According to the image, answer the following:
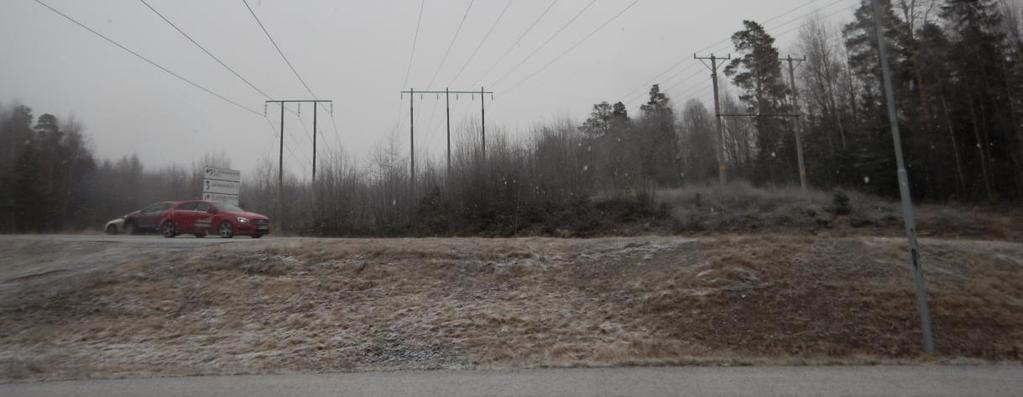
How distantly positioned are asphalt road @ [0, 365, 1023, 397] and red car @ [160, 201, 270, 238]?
610 inches

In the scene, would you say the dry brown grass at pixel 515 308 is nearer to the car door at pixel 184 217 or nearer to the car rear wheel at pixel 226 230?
the car rear wheel at pixel 226 230

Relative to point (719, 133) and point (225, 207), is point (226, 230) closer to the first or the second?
point (225, 207)

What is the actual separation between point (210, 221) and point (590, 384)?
2068 cm

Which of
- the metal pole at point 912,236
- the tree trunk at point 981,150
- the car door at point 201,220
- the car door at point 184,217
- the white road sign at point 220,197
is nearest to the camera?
the metal pole at point 912,236

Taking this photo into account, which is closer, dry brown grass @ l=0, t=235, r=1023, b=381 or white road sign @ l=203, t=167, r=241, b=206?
dry brown grass @ l=0, t=235, r=1023, b=381

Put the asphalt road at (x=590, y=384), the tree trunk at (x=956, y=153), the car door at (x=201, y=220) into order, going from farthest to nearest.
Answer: the tree trunk at (x=956, y=153)
the car door at (x=201, y=220)
the asphalt road at (x=590, y=384)

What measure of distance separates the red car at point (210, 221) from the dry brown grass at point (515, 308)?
7791mm

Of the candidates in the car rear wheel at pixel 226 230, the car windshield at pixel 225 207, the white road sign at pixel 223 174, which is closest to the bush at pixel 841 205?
the car rear wheel at pixel 226 230

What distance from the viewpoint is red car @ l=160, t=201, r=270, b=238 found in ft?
71.7

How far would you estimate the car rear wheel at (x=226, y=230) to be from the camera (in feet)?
71.6

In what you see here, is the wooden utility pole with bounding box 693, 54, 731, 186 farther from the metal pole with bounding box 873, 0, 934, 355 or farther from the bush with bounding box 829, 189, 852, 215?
the metal pole with bounding box 873, 0, 934, 355

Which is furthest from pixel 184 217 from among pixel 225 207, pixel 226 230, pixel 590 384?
pixel 590 384

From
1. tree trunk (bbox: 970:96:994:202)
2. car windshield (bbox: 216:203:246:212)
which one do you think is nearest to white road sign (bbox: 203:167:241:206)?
car windshield (bbox: 216:203:246:212)

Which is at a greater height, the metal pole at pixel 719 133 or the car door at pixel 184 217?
the metal pole at pixel 719 133
